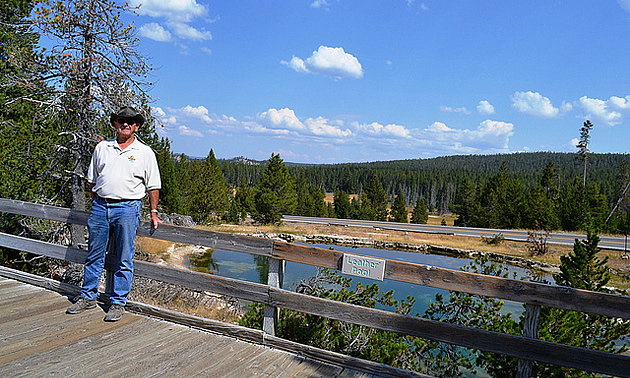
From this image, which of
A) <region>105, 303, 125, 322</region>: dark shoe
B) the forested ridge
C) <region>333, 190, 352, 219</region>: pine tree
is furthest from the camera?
<region>333, 190, 352, 219</region>: pine tree

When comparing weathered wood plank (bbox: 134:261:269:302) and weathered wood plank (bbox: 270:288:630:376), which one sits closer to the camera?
weathered wood plank (bbox: 270:288:630:376)

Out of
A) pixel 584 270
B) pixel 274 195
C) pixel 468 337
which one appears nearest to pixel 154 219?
pixel 468 337

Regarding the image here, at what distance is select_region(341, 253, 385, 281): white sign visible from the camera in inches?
134

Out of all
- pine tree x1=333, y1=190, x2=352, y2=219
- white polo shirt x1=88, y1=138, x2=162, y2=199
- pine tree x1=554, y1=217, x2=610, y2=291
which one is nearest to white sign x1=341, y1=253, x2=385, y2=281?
white polo shirt x1=88, y1=138, x2=162, y2=199

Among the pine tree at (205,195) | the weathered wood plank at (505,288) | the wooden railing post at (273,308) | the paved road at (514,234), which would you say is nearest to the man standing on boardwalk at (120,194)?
the wooden railing post at (273,308)

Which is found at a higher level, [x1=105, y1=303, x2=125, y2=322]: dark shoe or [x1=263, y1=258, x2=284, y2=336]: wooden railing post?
[x1=263, y1=258, x2=284, y2=336]: wooden railing post

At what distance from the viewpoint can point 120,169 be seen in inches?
165

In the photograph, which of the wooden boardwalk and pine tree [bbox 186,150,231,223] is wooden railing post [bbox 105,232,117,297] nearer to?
the wooden boardwalk

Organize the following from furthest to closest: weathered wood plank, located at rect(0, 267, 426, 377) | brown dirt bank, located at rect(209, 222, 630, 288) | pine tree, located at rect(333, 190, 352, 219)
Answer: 1. pine tree, located at rect(333, 190, 352, 219)
2. brown dirt bank, located at rect(209, 222, 630, 288)
3. weathered wood plank, located at rect(0, 267, 426, 377)

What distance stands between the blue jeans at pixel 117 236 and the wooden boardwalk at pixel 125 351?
A: 0.39 metres

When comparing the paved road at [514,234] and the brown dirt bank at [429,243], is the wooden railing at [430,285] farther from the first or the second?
the paved road at [514,234]

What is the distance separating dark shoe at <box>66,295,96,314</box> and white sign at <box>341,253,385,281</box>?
2820 millimetres

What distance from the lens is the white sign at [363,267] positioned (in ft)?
11.1

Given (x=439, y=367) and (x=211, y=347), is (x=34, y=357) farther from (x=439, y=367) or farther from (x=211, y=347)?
(x=439, y=367)
